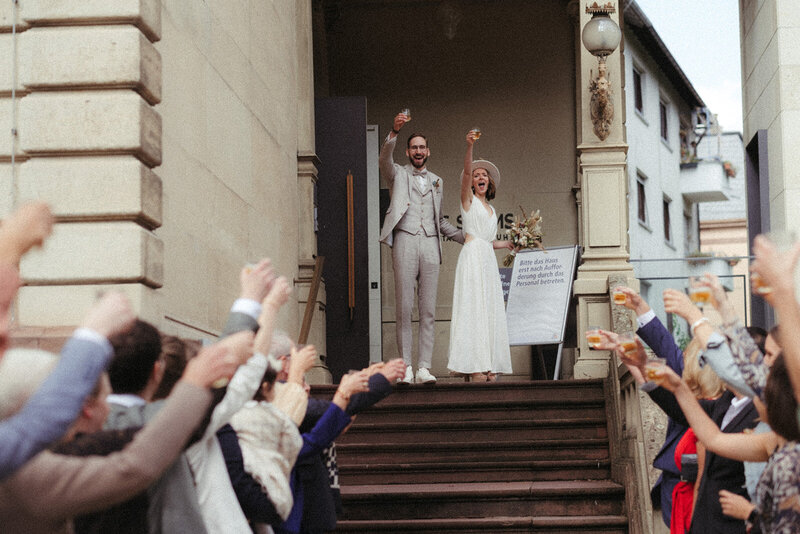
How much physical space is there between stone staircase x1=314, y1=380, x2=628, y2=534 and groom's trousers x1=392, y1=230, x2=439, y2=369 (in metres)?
0.51

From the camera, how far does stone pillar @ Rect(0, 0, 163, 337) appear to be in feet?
18.7

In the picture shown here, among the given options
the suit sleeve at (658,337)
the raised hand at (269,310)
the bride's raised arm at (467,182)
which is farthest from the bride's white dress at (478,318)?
the raised hand at (269,310)

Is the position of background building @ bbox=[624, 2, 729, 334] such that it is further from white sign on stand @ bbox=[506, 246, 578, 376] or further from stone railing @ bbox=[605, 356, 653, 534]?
stone railing @ bbox=[605, 356, 653, 534]

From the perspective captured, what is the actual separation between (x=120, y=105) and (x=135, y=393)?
3.18m

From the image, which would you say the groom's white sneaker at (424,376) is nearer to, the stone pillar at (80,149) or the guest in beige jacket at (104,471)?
the stone pillar at (80,149)

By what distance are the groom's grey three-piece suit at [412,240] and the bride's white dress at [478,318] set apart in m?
0.21

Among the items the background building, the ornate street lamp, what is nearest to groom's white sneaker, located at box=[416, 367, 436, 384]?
the ornate street lamp

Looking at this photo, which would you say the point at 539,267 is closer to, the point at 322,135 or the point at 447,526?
the point at 322,135

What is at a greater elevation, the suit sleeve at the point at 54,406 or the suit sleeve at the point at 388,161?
the suit sleeve at the point at 388,161

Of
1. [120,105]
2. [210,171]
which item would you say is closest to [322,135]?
[210,171]

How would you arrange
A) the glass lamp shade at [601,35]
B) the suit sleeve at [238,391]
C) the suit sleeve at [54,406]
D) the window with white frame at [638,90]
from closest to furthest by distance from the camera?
the suit sleeve at [54,406] < the suit sleeve at [238,391] < the glass lamp shade at [601,35] < the window with white frame at [638,90]

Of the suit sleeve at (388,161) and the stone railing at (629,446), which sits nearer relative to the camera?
the stone railing at (629,446)

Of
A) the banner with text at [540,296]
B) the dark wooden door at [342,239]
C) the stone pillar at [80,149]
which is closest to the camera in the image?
the stone pillar at [80,149]

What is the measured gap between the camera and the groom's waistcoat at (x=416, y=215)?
9211 millimetres
